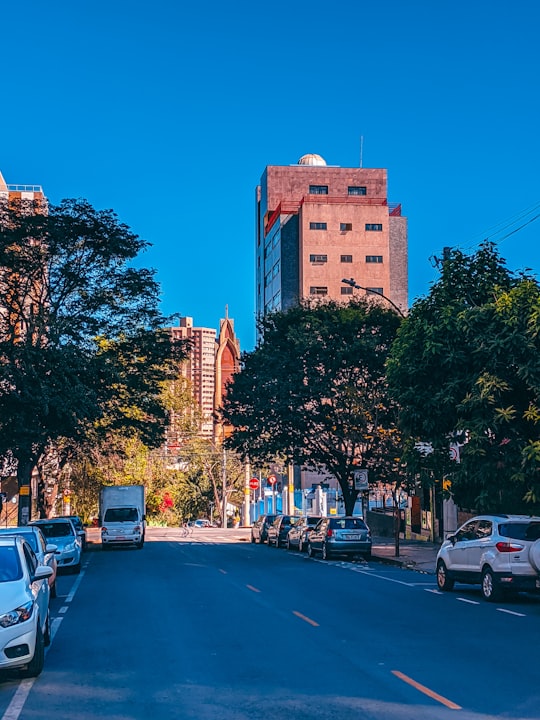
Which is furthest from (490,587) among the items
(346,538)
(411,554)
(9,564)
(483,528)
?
(411,554)

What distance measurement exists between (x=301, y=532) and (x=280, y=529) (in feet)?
14.8

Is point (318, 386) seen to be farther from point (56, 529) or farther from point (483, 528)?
point (483, 528)

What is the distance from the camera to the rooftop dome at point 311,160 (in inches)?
4466

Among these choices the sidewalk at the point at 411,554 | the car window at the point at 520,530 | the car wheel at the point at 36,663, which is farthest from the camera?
the sidewalk at the point at 411,554

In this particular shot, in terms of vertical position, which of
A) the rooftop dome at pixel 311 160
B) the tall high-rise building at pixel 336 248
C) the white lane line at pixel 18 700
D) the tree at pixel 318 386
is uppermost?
the rooftop dome at pixel 311 160

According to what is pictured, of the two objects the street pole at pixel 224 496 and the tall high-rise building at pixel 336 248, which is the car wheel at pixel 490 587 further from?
the tall high-rise building at pixel 336 248

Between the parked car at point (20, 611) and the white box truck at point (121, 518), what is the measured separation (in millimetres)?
33087

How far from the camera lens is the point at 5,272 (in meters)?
39.6

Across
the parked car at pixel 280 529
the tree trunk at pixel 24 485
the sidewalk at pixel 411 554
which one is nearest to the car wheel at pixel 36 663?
the sidewalk at pixel 411 554

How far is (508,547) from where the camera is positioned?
19531 millimetres

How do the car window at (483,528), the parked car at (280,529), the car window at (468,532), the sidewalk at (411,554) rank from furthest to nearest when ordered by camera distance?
the parked car at (280,529) → the sidewalk at (411,554) → the car window at (468,532) → the car window at (483,528)

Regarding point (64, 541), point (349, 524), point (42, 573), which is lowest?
point (42, 573)

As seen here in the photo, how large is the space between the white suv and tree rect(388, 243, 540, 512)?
147cm

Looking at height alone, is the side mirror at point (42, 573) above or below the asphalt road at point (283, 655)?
above
